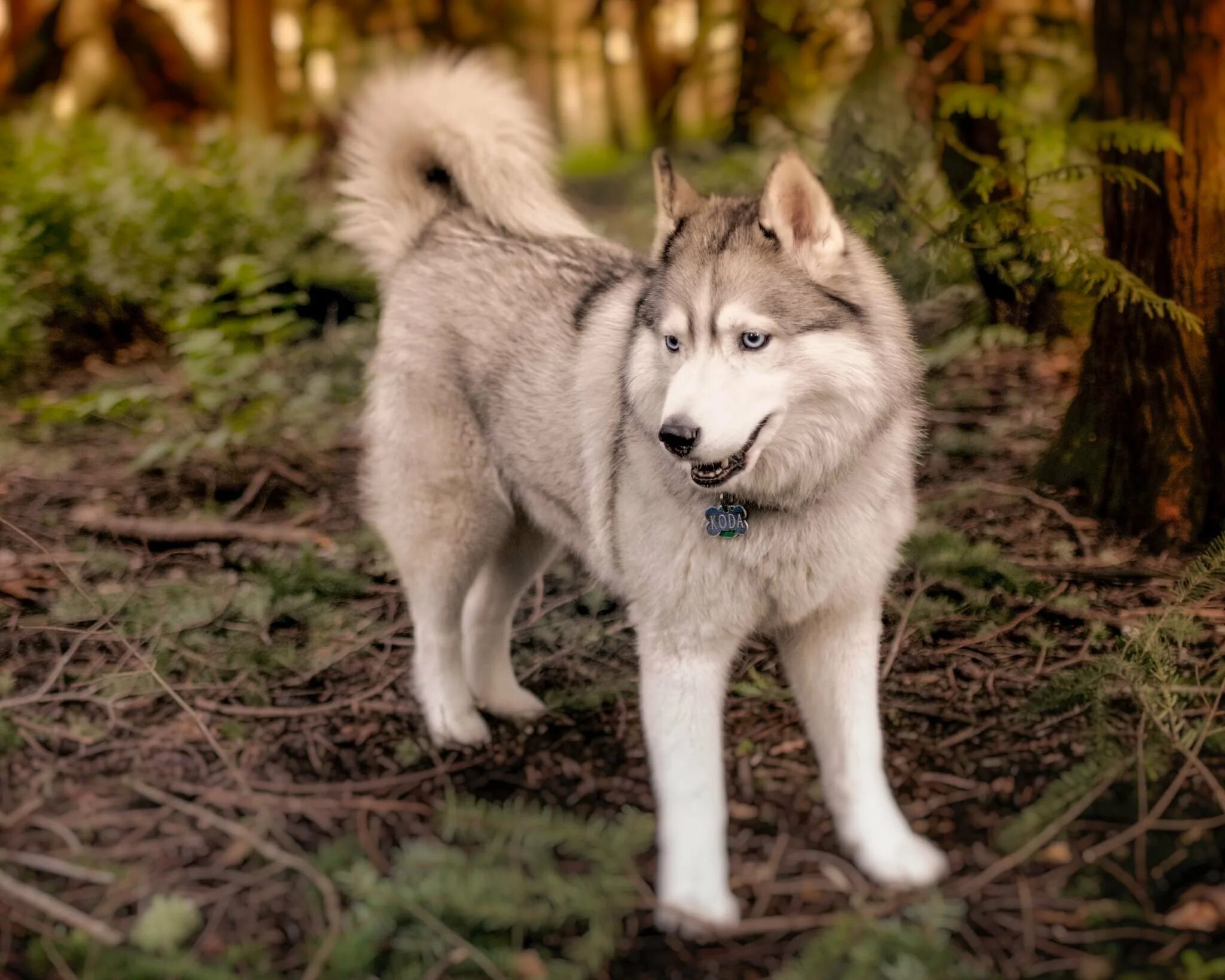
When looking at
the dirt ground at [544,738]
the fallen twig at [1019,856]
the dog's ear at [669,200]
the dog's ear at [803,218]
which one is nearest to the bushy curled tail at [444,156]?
the dog's ear at [669,200]

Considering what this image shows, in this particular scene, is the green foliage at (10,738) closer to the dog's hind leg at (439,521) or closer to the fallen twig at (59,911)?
the fallen twig at (59,911)

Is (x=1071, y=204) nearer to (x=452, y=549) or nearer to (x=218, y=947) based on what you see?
(x=452, y=549)

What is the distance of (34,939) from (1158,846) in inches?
101

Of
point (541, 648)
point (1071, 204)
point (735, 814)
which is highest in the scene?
point (1071, 204)

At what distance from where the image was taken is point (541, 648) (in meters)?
4.40

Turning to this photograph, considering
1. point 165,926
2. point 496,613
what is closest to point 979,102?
point 496,613

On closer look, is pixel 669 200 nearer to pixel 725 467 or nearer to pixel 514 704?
pixel 725 467

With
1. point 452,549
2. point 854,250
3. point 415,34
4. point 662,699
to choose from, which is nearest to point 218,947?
point 662,699

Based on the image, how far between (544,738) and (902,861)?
127 cm

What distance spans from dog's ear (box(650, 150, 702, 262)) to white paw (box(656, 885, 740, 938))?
5.33 feet

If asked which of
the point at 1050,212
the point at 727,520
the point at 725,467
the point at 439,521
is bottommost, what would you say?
the point at 439,521

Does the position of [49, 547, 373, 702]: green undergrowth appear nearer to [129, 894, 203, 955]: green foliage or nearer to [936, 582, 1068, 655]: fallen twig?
[129, 894, 203, 955]: green foliage

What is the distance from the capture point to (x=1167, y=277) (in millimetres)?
4109

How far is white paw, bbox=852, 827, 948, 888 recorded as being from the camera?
2799mm
